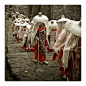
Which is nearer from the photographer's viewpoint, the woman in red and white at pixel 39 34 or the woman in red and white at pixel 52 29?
the woman in red and white at pixel 39 34

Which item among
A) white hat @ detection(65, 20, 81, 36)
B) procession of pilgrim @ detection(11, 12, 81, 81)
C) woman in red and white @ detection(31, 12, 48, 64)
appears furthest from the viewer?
woman in red and white @ detection(31, 12, 48, 64)

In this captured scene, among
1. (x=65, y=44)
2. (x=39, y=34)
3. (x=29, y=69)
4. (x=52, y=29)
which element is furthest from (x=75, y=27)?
(x=52, y=29)

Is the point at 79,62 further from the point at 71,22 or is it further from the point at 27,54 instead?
the point at 27,54

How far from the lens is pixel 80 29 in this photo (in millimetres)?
3398

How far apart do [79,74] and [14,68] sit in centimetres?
268

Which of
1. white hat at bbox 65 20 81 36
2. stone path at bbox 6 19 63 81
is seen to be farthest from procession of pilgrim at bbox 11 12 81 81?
stone path at bbox 6 19 63 81

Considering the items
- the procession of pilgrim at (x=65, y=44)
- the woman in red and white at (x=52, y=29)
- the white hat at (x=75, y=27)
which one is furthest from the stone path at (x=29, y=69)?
the white hat at (x=75, y=27)

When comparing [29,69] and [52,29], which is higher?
[52,29]

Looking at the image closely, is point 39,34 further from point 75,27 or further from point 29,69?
point 75,27

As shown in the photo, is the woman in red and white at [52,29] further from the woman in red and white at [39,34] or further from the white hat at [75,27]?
the white hat at [75,27]

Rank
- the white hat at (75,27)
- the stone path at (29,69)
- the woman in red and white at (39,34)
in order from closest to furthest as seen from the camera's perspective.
Answer: the white hat at (75,27) → the stone path at (29,69) → the woman in red and white at (39,34)

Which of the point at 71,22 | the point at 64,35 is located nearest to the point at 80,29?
the point at 71,22

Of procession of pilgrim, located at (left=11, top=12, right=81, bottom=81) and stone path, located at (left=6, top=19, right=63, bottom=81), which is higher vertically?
procession of pilgrim, located at (left=11, top=12, right=81, bottom=81)

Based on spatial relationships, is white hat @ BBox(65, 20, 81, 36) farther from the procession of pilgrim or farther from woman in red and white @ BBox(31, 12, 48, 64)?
woman in red and white @ BBox(31, 12, 48, 64)
